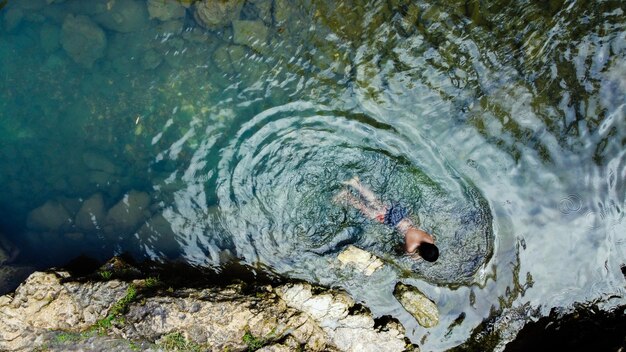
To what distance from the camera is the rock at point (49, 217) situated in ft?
26.3

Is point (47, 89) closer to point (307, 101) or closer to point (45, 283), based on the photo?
point (45, 283)

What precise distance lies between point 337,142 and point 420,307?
3501mm

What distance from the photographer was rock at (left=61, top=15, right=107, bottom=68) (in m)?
8.01

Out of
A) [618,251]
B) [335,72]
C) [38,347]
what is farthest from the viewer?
[335,72]

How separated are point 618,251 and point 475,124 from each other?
3420 mm

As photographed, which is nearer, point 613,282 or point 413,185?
point 613,282

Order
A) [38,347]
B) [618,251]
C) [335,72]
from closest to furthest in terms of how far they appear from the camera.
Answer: [38,347] < [618,251] < [335,72]

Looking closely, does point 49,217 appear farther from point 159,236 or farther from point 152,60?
point 152,60

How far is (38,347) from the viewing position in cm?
640

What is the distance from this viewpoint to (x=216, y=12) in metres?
7.76

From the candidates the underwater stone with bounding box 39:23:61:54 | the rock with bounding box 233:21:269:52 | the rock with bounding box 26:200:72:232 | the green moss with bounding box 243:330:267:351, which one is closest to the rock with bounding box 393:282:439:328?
the green moss with bounding box 243:330:267:351

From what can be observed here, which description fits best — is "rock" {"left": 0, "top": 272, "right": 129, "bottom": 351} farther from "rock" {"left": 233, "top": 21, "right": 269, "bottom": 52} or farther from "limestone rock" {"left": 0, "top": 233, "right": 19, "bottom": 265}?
"rock" {"left": 233, "top": 21, "right": 269, "bottom": 52}

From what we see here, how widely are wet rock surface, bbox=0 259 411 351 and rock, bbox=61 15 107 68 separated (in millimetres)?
4462

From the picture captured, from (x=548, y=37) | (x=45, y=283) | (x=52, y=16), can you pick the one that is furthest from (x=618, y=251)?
(x=52, y=16)
